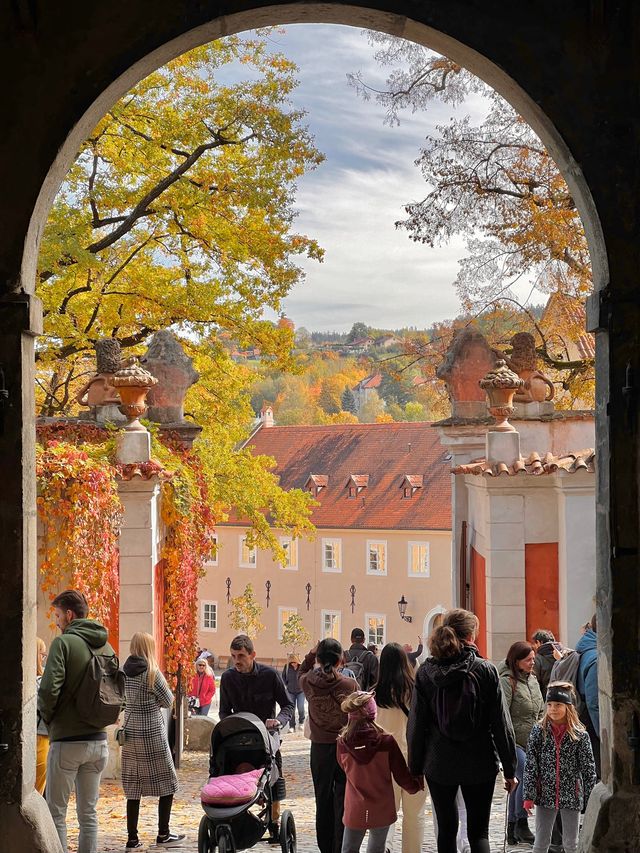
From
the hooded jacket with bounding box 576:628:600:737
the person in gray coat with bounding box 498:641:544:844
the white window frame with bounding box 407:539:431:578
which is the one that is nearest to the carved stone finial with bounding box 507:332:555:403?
the person in gray coat with bounding box 498:641:544:844

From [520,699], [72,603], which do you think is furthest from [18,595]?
[520,699]

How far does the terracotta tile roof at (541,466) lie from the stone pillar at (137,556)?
11.6ft

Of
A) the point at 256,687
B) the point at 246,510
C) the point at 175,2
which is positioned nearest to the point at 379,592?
the point at 246,510

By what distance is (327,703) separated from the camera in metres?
5.95

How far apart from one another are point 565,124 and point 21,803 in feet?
12.1

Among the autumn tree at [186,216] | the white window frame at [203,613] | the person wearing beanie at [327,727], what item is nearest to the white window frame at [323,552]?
the white window frame at [203,613]

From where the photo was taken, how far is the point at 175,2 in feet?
14.7

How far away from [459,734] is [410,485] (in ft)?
117

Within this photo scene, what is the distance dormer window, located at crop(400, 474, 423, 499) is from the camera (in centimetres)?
3998

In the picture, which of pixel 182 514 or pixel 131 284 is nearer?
pixel 182 514

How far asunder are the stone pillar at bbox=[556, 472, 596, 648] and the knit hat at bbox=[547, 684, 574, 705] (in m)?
5.31

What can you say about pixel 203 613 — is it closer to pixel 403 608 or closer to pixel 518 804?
pixel 403 608

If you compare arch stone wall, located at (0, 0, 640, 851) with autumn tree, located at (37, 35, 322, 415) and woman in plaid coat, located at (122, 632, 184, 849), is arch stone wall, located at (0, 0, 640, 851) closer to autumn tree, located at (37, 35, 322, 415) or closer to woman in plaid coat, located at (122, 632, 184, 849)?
woman in plaid coat, located at (122, 632, 184, 849)

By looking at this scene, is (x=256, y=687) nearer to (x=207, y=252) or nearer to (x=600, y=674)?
(x=600, y=674)
